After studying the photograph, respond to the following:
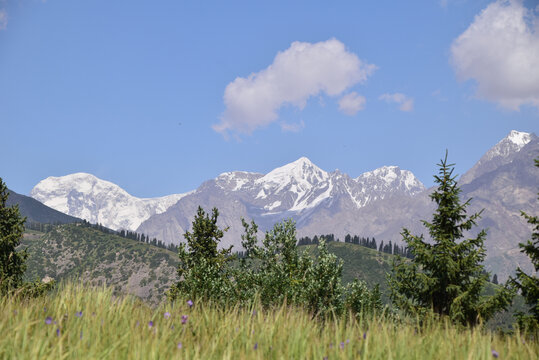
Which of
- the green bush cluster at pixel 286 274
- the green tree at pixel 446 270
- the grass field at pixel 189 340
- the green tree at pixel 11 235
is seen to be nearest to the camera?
the grass field at pixel 189 340

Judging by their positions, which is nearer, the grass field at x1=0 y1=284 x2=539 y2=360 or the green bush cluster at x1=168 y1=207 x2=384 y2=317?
the grass field at x1=0 y1=284 x2=539 y2=360

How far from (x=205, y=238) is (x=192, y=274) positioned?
15.8m

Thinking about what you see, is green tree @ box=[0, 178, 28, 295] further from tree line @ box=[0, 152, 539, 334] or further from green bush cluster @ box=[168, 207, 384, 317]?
green bush cluster @ box=[168, 207, 384, 317]

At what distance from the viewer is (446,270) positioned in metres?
28.9

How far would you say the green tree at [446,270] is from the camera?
90.7ft

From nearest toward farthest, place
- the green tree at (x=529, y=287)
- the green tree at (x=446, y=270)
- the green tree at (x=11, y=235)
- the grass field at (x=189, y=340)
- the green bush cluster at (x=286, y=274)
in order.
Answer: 1. the grass field at (x=189, y=340)
2. the green tree at (x=529, y=287)
3. the green bush cluster at (x=286, y=274)
4. the green tree at (x=446, y=270)
5. the green tree at (x=11, y=235)

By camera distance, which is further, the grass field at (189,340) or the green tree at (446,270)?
the green tree at (446,270)

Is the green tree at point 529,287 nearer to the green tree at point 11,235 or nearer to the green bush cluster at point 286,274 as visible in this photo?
the green bush cluster at point 286,274

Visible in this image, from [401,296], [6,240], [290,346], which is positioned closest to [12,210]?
[6,240]

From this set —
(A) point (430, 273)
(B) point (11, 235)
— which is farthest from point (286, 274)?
(B) point (11, 235)

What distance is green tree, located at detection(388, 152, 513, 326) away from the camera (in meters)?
27.6

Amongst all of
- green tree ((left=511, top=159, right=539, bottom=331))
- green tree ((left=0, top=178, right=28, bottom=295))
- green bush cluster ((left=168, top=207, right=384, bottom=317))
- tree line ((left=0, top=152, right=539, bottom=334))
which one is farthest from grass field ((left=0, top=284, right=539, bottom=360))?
green tree ((left=0, top=178, right=28, bottom=295))

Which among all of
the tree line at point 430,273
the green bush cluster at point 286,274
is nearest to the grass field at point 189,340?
the green bush cluster at point 286,274

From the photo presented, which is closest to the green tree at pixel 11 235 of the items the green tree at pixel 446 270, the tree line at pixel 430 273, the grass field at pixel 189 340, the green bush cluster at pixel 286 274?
the tree line at pixel 430 273
